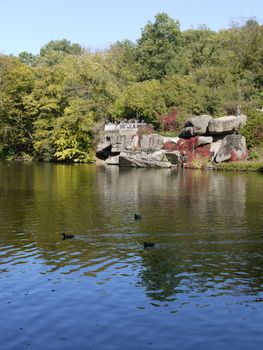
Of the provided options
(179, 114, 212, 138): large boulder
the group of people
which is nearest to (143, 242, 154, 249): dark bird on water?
(179, 114, 212, 138): large boulder

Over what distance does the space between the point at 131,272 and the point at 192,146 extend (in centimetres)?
5102

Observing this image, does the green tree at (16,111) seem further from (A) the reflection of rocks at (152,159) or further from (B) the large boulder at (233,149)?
(B) the large boulder at (233,149)

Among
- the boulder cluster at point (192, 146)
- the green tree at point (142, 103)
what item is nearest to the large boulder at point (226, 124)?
→ the boulder cluster at point (192, 146)

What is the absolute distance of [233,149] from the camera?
6612 centimetres

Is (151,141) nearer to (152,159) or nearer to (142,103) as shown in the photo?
(152,159)

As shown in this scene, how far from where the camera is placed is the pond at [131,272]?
48.6ft

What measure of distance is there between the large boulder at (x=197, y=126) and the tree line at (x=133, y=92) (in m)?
5.07

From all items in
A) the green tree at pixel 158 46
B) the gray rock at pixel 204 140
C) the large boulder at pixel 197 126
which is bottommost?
the gray rock at pixel 204 140

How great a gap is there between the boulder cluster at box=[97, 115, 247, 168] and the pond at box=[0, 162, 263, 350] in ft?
83.7

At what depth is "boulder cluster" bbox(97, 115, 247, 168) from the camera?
66.8 meters

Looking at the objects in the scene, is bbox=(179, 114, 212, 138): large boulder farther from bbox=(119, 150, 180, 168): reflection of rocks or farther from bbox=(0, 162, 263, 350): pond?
bbox=(0, 162, 263, 350): pond

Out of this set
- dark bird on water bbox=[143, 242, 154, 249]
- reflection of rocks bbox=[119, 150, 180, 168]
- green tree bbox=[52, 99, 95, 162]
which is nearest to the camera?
dark bird on water bbox=[143, 242, 154, 249]

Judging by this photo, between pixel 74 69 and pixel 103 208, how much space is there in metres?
52.9

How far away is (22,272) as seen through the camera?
2070 cm
